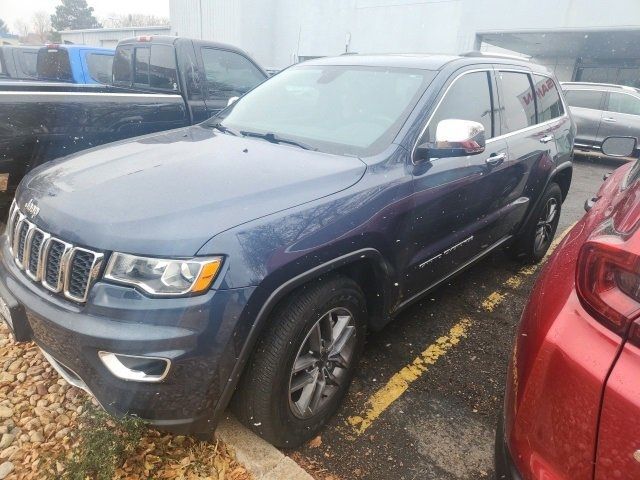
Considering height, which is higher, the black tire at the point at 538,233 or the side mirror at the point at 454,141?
the side mirror at the point at 454,141

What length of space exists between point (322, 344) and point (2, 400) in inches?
66.7

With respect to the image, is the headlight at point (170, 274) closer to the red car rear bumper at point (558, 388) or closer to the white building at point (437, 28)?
the red car rear bumper at point (558, 388)

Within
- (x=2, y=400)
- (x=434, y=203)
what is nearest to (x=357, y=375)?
(x=434, y=203)

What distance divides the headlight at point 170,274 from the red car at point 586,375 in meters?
1.07

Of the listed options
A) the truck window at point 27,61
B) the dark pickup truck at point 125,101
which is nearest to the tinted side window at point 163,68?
the dark pickup truck at point 125,101

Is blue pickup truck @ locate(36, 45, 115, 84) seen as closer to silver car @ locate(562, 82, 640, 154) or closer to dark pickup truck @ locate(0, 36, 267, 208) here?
dark pickup truck @ locate(0, 36, 267, 208)

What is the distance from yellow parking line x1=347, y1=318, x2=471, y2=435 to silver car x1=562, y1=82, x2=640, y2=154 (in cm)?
931

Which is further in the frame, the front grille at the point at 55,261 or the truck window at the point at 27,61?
the truck window at the point at 27,61

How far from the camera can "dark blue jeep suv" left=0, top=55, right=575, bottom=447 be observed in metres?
1.65

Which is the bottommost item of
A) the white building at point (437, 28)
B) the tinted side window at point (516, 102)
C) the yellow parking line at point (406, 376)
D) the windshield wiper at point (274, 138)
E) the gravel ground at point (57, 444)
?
the yellow parking line at point (406, 376)

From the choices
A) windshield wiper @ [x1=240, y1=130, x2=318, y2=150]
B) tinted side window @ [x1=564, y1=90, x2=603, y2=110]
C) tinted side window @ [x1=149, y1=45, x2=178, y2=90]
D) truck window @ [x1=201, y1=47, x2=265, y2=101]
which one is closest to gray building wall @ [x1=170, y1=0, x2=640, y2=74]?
tinted side window @ [x1=564, y1=90, x2=603, y2=110]

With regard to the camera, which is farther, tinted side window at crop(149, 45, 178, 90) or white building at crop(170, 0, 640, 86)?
white building at crop(170, 0, 640, 86)

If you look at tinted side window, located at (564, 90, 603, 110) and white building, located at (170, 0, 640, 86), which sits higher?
white building, located at (170, 0, 640, 86)

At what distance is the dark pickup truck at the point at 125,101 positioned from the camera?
11.8ft
